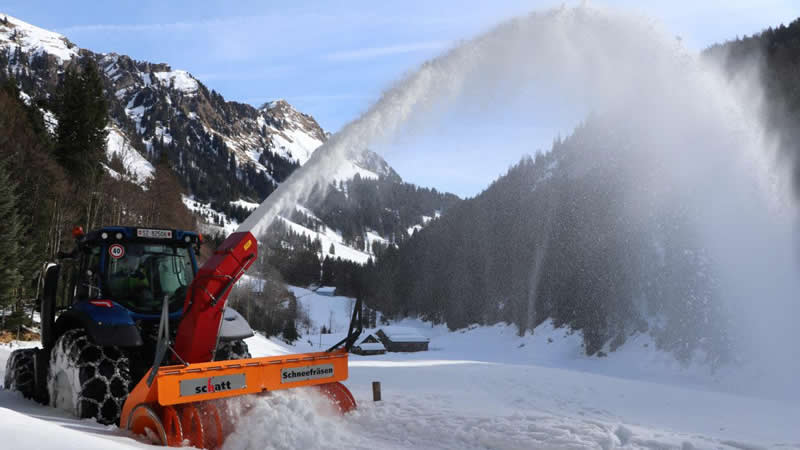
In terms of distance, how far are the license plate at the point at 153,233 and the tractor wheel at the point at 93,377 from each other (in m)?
1.58

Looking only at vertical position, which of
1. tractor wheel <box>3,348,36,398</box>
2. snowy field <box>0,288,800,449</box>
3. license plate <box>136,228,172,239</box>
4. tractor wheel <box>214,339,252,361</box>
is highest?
license plate <box>136,228,172,239</box>

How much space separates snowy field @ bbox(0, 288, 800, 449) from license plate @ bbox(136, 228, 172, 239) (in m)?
2.51

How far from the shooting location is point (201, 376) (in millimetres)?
6383

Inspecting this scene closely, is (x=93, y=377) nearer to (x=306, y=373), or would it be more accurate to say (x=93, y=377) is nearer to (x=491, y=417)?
(x=306, y=373)

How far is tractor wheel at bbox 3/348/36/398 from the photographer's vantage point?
349 inches

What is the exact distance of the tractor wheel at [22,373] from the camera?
887 cm

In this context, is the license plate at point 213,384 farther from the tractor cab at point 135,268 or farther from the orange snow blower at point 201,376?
the tractor cab at point 135,268

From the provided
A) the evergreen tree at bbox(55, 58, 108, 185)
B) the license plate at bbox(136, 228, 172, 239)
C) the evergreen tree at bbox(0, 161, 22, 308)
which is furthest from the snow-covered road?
the evergreen tree at bbox(55, 58, 108, 185)

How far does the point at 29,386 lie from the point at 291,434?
483cm

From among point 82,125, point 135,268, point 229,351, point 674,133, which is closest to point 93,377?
point 135,268

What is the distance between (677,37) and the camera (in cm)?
2042

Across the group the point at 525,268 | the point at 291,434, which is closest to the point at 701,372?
the point at 291,434

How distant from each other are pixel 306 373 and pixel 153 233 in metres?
3.05

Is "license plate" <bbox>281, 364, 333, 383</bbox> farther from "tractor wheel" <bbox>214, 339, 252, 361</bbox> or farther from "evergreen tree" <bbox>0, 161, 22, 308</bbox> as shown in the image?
"evergreen tree" <bbox>0, 161, 22, 308</bbox>
